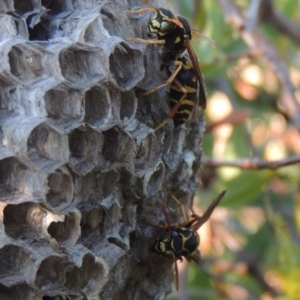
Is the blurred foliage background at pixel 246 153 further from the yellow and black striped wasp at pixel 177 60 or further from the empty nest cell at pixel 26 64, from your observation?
the empty nest cell at pixel 26 64

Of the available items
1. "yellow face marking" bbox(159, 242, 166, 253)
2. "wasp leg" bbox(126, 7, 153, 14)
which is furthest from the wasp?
"wasp leg" bbox(126, 7, 153, 14)

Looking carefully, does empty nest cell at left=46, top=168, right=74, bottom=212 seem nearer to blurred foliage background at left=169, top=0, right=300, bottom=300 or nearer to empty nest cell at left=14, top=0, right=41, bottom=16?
empty nest cell at left=14, top=0, right=41, bottom=16

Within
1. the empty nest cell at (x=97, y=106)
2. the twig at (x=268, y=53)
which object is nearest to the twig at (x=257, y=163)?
the twig at (x=268, y=53)

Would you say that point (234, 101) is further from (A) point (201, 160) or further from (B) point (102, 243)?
(B) point (102, 243)

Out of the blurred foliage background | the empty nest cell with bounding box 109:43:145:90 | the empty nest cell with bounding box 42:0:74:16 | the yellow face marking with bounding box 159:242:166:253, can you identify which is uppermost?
the empty nest cell with bounding box 42:0:74:16

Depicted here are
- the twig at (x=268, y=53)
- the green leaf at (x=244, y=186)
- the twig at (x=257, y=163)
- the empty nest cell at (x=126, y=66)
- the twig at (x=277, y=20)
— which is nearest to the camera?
the empty nest cell at (x=126, y=66)

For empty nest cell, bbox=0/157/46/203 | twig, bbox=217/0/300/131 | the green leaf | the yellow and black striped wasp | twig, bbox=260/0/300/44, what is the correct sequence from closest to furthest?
1. empty nest cell, bbox=0/157/46/203
2. the yellow and black striped wasp
3. twig, bbox=217/0/300/131
4. the green leaf
5. twig, bbox=260/0/300/44

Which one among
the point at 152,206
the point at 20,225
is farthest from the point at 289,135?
the point at 20,225
